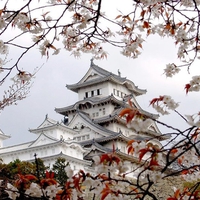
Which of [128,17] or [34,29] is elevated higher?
[128,17]

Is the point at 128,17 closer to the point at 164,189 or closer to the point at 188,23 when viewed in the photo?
the point at 188,23

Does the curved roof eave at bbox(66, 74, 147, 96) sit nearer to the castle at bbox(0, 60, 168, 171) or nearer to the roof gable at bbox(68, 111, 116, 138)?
the castle at bbox(0, 60, 168, 171)

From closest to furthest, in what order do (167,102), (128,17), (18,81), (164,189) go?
(167,102)
(18,81)
(128,17)
(164,189)

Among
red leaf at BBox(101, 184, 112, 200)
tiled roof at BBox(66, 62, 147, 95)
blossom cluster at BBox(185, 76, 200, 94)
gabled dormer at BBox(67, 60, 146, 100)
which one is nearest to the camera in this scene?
red leaf at BBox(101, 184, 112, 200)

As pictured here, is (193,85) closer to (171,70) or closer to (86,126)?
(171,70)

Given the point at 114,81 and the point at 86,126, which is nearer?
the point at 86,126

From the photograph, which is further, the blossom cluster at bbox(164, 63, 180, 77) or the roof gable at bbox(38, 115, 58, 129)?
the roof gable at bbox(38, 115, 58, 129)

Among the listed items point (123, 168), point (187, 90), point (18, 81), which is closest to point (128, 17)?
point (18, 81)

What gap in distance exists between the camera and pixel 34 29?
418 cm

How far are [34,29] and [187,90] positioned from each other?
1748mm

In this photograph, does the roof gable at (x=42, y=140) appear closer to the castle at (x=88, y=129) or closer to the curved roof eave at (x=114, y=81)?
the castle at (x=88, y=129)

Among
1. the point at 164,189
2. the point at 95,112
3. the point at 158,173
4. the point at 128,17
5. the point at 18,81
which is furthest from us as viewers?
the point at 95,112

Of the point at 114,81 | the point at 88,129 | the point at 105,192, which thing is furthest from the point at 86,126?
the point at 105,192

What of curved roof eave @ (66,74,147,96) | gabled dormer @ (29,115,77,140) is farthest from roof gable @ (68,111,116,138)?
curved roof eave @ (66,74,147,96)
